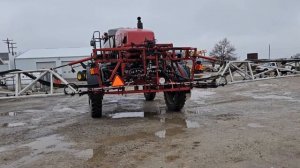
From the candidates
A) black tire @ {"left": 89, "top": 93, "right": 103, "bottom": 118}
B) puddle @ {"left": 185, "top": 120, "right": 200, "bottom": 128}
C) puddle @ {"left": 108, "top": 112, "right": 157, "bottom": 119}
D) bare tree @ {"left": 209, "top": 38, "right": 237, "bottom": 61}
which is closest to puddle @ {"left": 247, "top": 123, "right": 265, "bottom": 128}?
puddle @ {"left": 185, "top": 120, "right": 200, "bottom": 128}

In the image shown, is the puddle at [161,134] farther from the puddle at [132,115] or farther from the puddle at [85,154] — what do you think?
the puddle at [132,115]

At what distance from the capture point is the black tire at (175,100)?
36.4 ft

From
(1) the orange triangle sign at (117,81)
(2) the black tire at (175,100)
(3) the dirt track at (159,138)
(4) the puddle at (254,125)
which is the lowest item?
(3) the dirt track at (159,138)

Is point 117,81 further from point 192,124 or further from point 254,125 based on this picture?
point 254,125

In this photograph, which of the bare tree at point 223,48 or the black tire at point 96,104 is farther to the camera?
the bare tree at point 223,48

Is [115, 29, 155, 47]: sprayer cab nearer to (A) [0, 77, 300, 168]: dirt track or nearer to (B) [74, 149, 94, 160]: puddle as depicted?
(A) [0, 77, 300, 168]: dirt track

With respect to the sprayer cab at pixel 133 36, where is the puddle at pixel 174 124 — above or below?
below

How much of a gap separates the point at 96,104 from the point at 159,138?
3.29 metres

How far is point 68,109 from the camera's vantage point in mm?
13109

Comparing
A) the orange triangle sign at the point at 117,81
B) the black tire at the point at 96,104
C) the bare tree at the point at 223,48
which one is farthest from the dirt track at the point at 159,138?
the bare tree at the point at 223,48

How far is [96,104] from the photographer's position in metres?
10.4

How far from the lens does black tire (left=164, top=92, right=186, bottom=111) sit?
11.1 meters

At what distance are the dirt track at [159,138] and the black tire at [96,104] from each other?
0.22m

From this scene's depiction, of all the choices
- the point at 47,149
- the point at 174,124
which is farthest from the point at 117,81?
the point at 47,149
